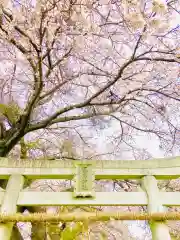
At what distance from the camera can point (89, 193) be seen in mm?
3396

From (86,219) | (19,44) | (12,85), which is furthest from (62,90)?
(86,219)

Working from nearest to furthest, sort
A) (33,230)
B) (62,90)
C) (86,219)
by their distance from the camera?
(86,219) → (33,230) → (62,90)

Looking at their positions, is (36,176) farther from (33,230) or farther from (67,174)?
(33,230)

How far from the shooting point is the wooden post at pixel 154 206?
308cm

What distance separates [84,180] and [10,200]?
2.77 feet

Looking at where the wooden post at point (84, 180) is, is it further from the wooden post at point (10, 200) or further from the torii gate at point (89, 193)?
the wooden post at point (10, 200)

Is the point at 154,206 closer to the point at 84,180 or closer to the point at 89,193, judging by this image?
the point at 89,193

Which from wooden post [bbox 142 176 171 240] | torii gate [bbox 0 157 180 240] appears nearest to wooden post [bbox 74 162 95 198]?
torii gate [bbox 0 157 180 240]

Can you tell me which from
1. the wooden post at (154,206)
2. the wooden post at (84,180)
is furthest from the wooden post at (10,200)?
the wooden post at (154,206)

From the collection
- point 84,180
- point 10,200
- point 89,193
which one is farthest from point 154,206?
point 10,200

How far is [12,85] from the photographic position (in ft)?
17.3

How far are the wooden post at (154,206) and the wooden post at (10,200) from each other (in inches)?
56.9

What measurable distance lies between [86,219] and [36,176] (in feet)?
A: 2.89

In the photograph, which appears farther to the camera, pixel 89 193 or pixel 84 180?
pixel 84 180
